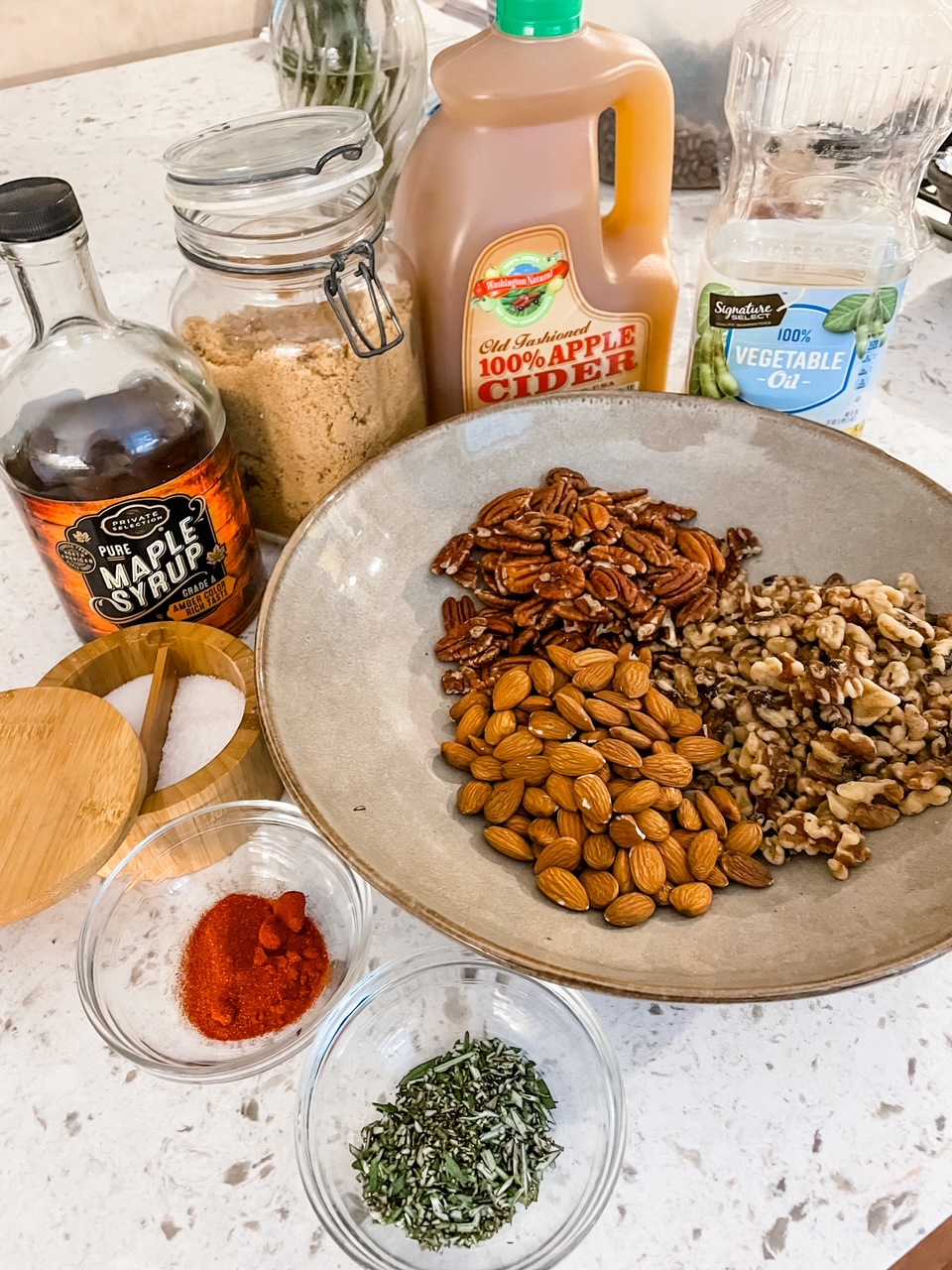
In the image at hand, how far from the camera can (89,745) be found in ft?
2.00

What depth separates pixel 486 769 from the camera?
621 millimetres

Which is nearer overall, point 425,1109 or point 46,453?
point 425,1109

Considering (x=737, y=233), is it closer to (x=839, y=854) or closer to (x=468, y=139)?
(x=468, y=139)

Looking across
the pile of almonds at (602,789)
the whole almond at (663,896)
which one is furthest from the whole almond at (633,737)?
the whole almond at (663,896)

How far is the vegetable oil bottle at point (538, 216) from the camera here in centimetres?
69

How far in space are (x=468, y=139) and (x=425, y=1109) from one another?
0.65 m

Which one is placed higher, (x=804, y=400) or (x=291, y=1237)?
(x=804, y=400)

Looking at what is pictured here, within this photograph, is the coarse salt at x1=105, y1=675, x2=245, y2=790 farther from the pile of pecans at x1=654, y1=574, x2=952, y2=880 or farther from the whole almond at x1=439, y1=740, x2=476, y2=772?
the pile of pecans at x1=654, y1=574, x2=952, y2=880

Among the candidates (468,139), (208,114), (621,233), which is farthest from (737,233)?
(208,114)

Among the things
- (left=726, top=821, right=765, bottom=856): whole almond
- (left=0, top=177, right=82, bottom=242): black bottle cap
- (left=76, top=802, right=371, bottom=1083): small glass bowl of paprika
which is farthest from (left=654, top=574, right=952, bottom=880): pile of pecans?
(left=0, top=177, right=82, bottom=242): black bottle cap

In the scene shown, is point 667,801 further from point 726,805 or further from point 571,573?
point 571,573

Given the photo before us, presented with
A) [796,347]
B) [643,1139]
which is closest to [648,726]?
[643,1139]

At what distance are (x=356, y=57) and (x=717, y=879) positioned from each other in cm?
76

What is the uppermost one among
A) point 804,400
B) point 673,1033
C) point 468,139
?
point 468,139
